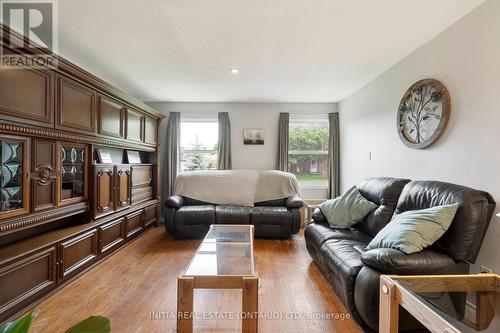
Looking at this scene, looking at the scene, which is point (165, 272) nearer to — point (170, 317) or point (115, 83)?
point (170, 317)

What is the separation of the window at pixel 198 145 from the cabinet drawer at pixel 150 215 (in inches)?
39.0

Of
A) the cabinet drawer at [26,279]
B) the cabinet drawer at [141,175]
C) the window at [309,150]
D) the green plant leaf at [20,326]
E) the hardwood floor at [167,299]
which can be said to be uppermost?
the window at [309,150]

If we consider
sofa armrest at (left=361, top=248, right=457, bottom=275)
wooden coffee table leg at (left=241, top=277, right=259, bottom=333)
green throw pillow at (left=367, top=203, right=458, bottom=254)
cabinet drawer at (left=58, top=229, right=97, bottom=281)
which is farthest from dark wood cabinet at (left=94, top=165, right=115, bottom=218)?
green throw pillow at (left=367, top=203, right=458, bottom=254)

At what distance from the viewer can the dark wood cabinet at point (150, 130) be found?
3.96 metres

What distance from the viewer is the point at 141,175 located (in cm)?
388

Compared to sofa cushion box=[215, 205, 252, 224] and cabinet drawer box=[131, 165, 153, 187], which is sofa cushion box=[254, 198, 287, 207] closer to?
sofa cushion box=[215, 205, 252, 224]

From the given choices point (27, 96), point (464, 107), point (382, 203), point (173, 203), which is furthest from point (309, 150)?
point (27, 96)

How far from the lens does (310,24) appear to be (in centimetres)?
208

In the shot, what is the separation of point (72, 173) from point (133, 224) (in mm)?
1342

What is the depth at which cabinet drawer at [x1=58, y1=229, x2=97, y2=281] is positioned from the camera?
2266mm

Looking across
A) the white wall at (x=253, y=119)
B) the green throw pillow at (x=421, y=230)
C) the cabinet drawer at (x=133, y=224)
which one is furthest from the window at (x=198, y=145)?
the green throw pillow at (x=421, y=230)

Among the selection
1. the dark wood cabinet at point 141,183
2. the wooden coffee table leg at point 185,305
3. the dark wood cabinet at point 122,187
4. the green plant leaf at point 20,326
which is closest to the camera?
the green plant leaf at point 20,326

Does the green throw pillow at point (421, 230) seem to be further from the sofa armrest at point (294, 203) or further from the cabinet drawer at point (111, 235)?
the cabinet drawer at point (111, 235)

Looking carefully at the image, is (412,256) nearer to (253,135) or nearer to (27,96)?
(27,96)
